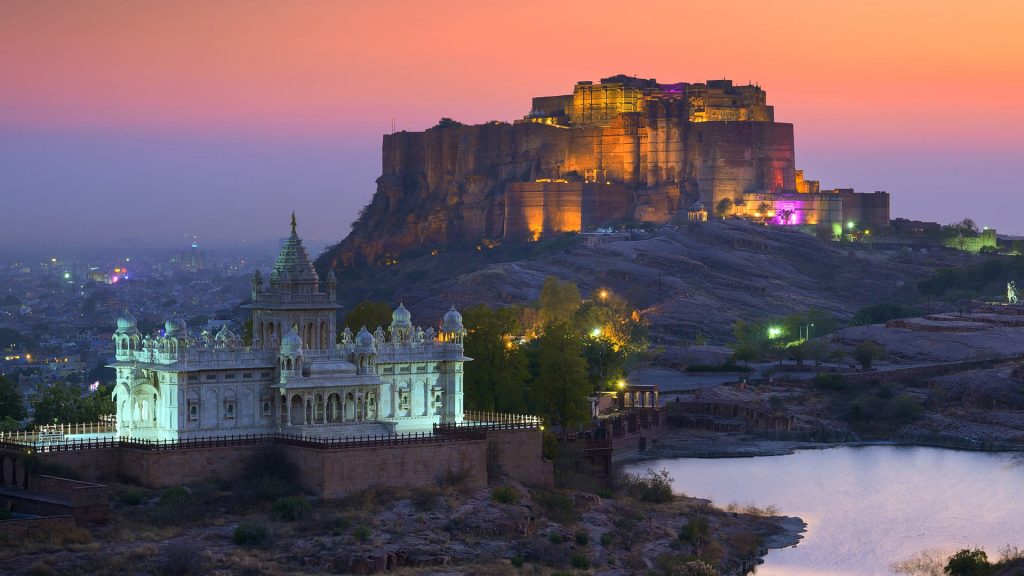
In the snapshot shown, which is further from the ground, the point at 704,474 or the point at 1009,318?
the point at 1009,318

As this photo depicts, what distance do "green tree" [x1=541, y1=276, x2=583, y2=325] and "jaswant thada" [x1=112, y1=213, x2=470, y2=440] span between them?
1860 inches

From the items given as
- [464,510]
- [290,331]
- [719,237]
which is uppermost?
[719,237]

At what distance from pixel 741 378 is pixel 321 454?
61204mm

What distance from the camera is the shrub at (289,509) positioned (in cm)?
7375

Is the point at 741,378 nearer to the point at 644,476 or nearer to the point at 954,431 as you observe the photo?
the point at 954,431

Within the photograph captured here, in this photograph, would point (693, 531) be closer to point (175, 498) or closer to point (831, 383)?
point (175, 498)

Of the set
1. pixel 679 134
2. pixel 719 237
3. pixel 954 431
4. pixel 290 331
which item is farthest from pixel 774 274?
pixel 290 331

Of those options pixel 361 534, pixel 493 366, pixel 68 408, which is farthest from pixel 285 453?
pixel 493 366

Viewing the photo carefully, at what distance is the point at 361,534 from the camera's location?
72.7 m

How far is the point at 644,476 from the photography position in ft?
330

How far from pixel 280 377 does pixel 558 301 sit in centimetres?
5514

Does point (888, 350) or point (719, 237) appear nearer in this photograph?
point (888, 350)

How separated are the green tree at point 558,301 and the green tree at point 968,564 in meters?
52.5

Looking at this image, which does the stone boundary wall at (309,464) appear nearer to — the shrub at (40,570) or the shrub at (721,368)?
the shrub at (40,570)
